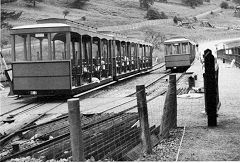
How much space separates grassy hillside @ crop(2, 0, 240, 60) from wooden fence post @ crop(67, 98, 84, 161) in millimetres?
62678

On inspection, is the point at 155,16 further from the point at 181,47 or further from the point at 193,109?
the point at 193,109

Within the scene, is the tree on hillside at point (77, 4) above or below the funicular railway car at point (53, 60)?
above

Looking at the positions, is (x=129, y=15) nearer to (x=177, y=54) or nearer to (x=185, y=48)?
(x=185, y=48)

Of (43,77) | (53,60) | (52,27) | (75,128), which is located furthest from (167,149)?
(52,27)

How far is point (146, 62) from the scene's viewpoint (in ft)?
115

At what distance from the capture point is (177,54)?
114ft

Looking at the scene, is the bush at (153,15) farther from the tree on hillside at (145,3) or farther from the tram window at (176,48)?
the tram window at (176,48)

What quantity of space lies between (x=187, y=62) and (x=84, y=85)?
17672 millimetres

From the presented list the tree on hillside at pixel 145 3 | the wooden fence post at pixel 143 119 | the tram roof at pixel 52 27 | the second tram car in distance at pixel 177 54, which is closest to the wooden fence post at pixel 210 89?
the wooden fence post at pixel 143 119

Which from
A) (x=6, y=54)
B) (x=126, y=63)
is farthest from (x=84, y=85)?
(x=6, y=54)

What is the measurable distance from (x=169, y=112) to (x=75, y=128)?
11.4ft

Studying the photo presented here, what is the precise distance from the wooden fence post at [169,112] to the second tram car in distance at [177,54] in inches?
985

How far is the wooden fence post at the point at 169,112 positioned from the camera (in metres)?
8.41

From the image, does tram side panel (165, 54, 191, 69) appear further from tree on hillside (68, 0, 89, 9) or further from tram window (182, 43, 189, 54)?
tree on hillside (68, 0, 89, 9)
